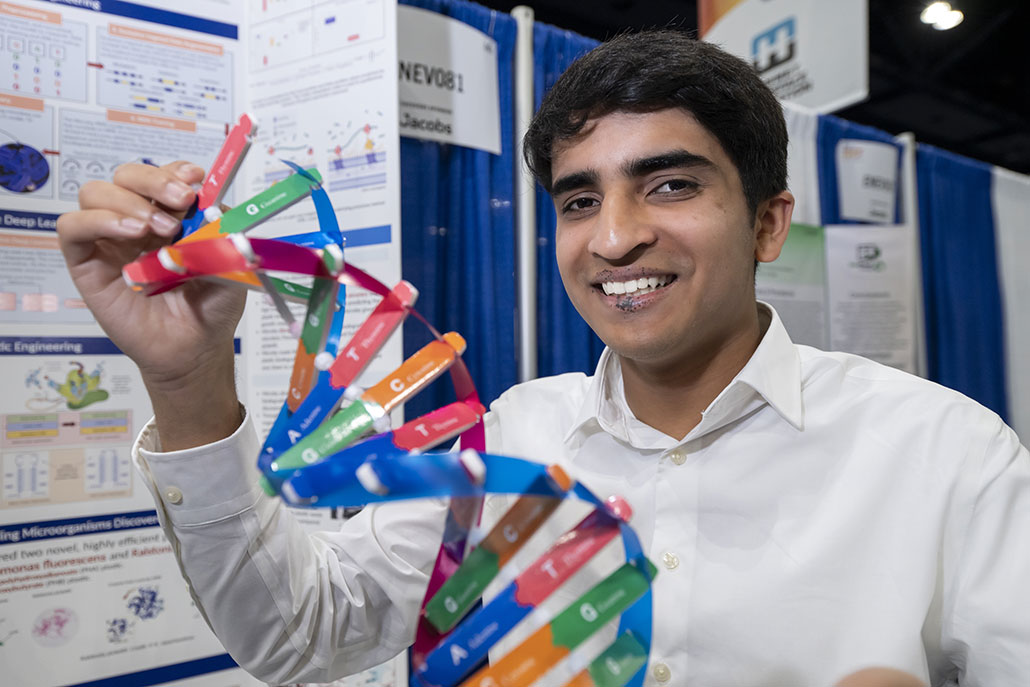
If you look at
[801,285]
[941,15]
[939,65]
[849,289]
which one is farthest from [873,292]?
[939,65]

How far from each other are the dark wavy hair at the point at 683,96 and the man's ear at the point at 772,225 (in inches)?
0.8

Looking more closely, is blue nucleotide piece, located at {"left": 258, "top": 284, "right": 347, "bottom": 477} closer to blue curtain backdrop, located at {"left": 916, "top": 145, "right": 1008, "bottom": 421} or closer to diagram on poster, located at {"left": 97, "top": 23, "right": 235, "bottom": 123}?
diagram on poster, located at {"left": 97, "top": 23, "right": 235, "bottom": 123}

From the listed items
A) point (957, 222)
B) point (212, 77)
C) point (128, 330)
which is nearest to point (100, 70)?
point (212, 77)

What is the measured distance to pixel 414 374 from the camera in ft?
2.14

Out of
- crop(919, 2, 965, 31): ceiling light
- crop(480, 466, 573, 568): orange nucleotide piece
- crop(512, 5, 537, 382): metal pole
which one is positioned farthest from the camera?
crop(919, 2, 965, 31): ceiling light

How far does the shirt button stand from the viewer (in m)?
0.97

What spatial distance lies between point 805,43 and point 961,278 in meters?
1.82

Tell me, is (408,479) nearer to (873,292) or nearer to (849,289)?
(849,289)

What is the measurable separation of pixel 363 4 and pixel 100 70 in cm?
61

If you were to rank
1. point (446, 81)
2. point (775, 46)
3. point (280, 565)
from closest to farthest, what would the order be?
point (280, 565)
point (446, 81)
point (775, 46)

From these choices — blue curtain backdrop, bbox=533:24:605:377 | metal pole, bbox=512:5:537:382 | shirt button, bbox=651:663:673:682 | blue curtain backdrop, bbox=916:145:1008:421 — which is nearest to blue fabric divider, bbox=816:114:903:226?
blue curtain backdrop, bbox=916:145:1008:421

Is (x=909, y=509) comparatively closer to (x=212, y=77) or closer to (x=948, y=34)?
(x=212, y=77)

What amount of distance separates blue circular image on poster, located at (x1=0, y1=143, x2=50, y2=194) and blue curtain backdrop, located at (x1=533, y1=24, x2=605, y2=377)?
125 centimetres

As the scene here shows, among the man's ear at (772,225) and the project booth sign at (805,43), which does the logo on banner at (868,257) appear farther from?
the man's ear at (772,225)
